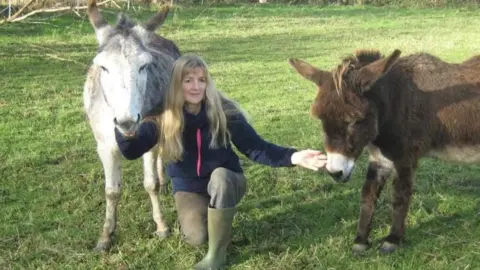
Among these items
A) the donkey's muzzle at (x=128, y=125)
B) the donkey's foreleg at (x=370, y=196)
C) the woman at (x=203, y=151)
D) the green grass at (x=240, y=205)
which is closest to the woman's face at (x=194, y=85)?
the woman at (x=203, y=151)

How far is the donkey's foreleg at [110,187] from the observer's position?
4.35m

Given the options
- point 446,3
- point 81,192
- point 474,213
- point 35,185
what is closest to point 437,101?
point 474,213

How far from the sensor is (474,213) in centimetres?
485

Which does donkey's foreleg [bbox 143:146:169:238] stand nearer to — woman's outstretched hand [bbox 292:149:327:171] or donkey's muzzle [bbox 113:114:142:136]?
donkey's muzzle [bbox 113:114:142:136]

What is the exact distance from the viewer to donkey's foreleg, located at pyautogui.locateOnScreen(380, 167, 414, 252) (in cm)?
421

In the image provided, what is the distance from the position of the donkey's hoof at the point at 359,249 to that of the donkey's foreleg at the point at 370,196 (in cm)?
2

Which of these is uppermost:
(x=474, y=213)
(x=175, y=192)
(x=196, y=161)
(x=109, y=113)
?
(x=109, y=113)

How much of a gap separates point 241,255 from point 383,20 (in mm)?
20521

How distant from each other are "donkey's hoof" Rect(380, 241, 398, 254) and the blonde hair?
142 centimetres

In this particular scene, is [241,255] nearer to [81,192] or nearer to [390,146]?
[390,146]

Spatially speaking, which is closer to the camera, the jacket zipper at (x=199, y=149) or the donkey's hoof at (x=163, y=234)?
the jacket zipper at (x=199, y=149)

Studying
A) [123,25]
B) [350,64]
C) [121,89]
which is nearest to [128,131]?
[121,89]

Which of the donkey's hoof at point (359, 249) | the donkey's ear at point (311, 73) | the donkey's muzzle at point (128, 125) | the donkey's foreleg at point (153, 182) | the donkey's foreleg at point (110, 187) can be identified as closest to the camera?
the donkey's muzzle at point (128, 125)

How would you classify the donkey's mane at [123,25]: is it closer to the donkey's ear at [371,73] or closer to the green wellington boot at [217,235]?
the green wellington boot at [217,235]
